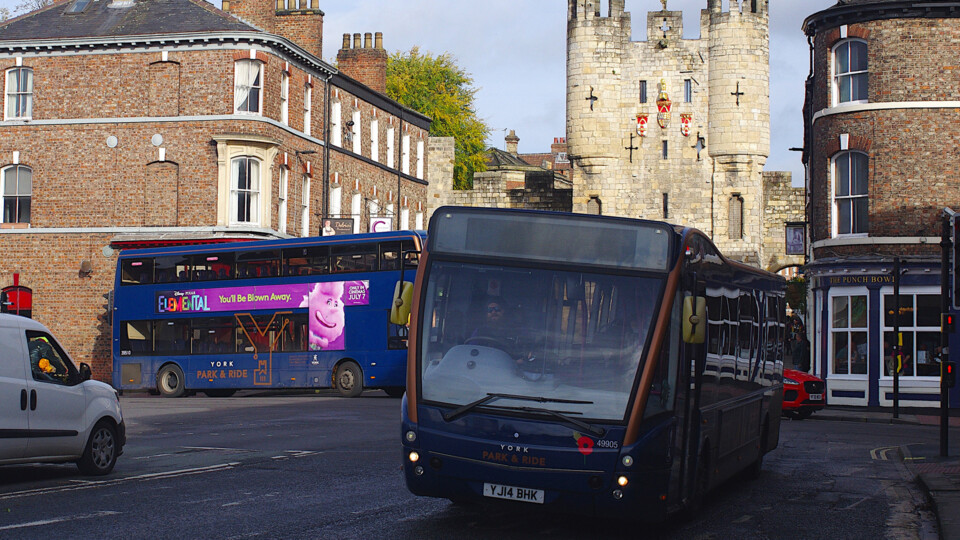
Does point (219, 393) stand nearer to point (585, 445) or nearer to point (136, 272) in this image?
point (136, 272)

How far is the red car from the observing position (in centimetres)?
2628

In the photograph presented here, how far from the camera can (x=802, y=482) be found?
45.3 ft

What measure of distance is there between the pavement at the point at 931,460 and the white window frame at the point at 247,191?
2005 cm

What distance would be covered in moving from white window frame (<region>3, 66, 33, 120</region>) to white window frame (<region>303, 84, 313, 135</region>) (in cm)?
967

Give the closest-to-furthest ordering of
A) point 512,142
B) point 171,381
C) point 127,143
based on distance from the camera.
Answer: point 171,381 → point 127,143 → point 512,142

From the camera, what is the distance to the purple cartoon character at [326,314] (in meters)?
29.8

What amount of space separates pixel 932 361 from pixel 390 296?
1404 cm

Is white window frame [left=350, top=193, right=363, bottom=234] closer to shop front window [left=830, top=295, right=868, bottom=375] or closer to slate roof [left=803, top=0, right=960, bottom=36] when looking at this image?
slate roof [left=803, top=0, right=960, bottom=36]

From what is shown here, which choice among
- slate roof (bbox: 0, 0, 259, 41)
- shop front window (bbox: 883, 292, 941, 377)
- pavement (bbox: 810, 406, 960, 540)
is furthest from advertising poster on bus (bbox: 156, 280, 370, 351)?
shop front window (bbox: 883, 292, 941, 377)

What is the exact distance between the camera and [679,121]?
60438mm

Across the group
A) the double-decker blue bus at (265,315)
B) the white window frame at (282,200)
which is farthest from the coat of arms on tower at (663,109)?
the double-decker blue bus at (265,315)

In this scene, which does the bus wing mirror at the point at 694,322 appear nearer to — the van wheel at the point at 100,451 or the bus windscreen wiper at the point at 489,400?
the bus windscreen wiper at the point at 489,400

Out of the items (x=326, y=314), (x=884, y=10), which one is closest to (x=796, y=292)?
(x=884, y=10)

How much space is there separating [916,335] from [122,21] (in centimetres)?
2858
